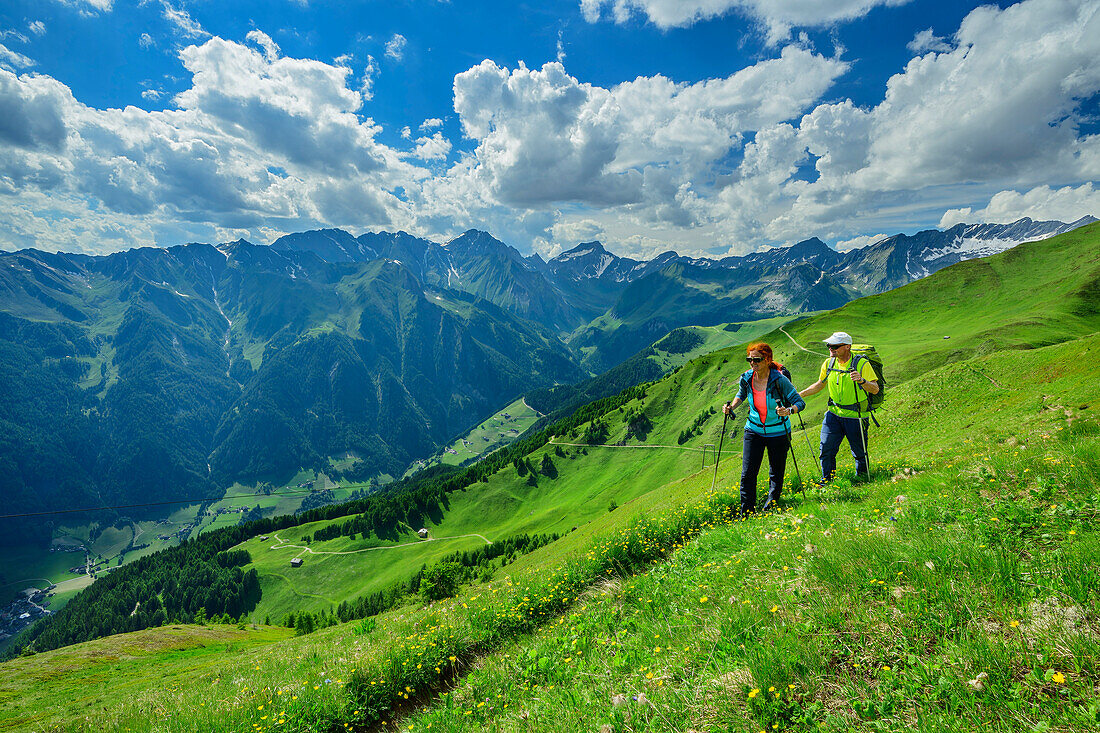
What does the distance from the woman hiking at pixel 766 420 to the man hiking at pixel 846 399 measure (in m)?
1.98

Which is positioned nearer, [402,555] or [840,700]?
[840,700]

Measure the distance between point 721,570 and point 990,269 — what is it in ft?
920

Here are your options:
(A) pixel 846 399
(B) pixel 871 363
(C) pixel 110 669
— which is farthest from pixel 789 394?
(C) pixel 110 669

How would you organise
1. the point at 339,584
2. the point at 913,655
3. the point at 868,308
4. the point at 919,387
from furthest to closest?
1. the point at 868,308
2. the point at 339,584
3. the point at 919,387
4. the point at 913,655

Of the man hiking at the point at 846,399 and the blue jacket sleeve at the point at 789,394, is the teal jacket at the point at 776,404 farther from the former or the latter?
the man hiking at the point at 846,399

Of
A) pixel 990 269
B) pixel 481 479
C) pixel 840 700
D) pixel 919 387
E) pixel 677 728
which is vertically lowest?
pixel 481 479

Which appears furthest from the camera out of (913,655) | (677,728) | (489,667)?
(489,667)

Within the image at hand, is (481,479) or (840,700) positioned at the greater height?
(840,700)

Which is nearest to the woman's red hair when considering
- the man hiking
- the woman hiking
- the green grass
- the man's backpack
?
the woman hiking

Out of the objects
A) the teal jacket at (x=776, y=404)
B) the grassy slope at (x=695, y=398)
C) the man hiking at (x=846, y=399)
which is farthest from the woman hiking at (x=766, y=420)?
the grassy slope at (x=695, y=398)

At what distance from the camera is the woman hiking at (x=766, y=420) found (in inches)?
439

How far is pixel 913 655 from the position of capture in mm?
3906

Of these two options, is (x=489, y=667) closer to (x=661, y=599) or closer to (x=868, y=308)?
(x=661, y=599)

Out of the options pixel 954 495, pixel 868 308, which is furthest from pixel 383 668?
pixel 868 308
